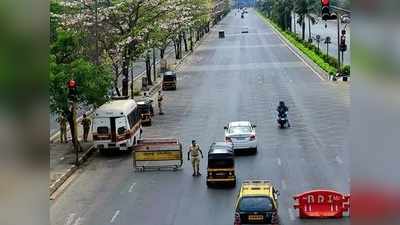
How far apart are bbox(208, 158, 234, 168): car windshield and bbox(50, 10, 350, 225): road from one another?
0.87 metres

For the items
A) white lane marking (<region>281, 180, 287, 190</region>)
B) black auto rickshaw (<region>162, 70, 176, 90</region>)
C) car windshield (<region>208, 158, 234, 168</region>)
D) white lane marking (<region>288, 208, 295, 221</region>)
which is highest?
black auto rickshaw (<region>162, 70, 176, 90</region>)

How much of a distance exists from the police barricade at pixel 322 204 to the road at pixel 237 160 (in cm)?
33

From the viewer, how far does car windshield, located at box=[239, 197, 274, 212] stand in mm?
19141

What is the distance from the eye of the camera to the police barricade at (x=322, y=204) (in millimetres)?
20562

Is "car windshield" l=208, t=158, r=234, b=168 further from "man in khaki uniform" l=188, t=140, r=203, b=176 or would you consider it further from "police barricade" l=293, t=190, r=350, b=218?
"police barricade" l=293, t=190, r=350, b=218

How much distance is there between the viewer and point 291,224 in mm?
20438

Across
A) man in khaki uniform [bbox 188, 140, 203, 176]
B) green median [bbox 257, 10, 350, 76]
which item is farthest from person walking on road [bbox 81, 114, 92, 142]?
green median [bbox 257, 10, 350, 76]

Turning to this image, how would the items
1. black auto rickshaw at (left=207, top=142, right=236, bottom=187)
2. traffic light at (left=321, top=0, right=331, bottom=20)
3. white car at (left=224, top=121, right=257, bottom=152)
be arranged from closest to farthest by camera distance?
1. black auto rickshaw at (left=207, top=142, right=236, bottom=187)
2. traffic light at (left=321, top=0, right=331, bottom=20)
3. white car at (left=224, top=121, right=257, bottom=152)

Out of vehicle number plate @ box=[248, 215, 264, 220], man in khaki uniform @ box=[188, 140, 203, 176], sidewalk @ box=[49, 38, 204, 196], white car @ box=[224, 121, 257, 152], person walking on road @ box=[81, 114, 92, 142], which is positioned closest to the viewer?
vehicle number plate @ box=[248, 215, 264, 220]

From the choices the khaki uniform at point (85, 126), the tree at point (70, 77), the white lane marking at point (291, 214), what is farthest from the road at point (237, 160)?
the tree at point (70, 77)
